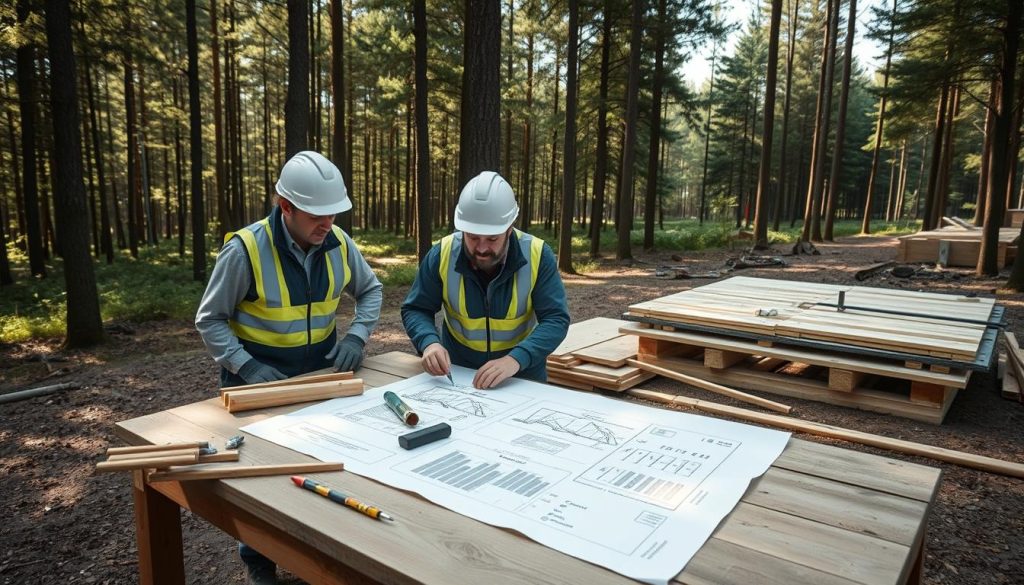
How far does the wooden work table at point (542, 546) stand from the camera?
129cm

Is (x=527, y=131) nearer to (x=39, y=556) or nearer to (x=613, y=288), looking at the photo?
(x=613, y=288)

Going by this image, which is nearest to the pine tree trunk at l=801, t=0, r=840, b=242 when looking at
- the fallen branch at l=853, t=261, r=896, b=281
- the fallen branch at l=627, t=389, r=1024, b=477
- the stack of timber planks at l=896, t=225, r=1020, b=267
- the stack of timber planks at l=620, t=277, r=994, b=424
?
the stack of timber planks at l=896, t=225, r=1020, b=267

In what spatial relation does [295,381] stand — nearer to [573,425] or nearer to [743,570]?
[573,425]

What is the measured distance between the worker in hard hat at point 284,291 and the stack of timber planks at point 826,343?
161 inches

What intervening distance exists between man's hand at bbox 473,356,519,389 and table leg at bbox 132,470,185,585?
1292 mm

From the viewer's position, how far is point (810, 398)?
5.76 metres

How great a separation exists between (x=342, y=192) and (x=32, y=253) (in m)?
19.6

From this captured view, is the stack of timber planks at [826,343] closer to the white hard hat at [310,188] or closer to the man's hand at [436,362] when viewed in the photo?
the man's hand at [436,362]

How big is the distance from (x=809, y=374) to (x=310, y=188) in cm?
558

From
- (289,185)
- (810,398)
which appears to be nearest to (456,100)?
(810,398)

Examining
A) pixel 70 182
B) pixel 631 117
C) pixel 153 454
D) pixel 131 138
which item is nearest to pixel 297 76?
pixel 70 182

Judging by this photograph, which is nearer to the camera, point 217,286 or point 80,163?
point 217,286

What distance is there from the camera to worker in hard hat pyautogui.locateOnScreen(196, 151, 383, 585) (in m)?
2.92

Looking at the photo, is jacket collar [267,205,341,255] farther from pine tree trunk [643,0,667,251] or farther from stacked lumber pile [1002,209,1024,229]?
stacked lumber pile [1002,209,1024,229]
